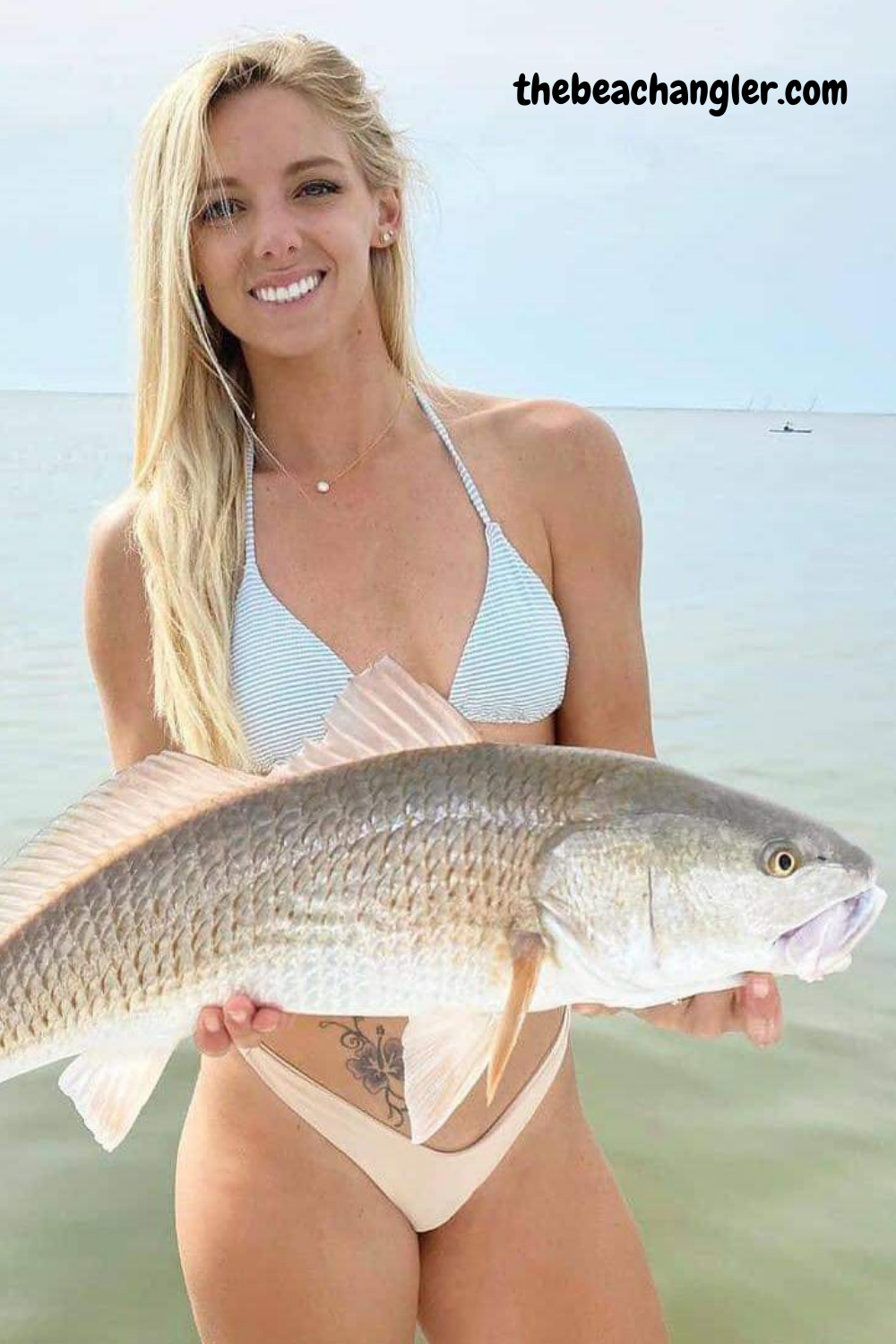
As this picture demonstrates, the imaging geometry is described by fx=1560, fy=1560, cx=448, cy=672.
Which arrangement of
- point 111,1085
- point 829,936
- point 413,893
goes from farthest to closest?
point 111,1085
point 413,893
point 829,936

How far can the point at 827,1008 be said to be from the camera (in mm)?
6113

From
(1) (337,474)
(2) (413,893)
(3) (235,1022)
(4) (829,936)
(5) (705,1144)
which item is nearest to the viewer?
(4) (829,936)

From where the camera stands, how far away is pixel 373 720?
101 inches

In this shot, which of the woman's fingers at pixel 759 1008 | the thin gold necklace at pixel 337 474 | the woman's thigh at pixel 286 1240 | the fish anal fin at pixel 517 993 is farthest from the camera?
the thin gold necklace at pixel 337 474

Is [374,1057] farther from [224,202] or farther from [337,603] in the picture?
[224,202]

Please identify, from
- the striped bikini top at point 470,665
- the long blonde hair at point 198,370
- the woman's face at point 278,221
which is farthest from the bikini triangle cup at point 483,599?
the woman's face at point 278,221

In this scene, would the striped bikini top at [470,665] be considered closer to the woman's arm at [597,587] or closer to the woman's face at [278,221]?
the woman's arm at [597,587]

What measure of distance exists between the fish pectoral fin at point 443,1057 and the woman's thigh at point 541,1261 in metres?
0.71

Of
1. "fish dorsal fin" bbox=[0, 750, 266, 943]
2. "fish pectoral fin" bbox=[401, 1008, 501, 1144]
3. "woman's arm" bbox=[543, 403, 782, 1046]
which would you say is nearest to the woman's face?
"woman's arm" bbox=[543, 403, 782, 1046]

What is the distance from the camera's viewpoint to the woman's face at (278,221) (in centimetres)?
322

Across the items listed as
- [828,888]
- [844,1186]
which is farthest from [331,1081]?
[844,1186]

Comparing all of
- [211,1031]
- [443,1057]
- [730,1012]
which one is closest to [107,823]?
[211,1031]

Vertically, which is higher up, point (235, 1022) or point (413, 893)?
point (413, 893)

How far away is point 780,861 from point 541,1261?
119 cm
